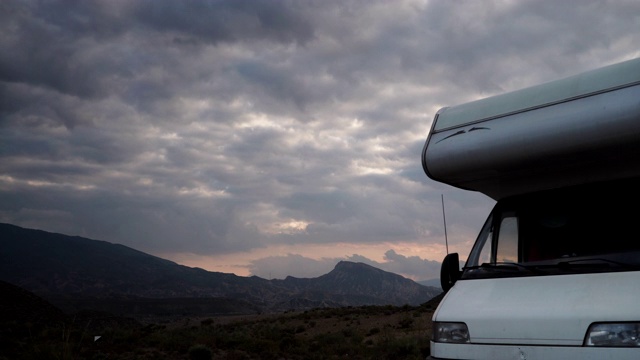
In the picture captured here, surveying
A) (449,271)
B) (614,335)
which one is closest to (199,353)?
(449,271)

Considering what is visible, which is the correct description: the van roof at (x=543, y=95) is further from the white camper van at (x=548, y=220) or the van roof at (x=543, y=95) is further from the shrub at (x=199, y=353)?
the shrub at (x=199, y=353)

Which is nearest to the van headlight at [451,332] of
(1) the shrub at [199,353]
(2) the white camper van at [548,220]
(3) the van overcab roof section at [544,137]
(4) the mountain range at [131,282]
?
(2) the white camper van at [548,220]

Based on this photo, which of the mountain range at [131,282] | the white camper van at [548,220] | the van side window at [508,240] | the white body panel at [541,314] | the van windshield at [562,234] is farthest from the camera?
the mountain range at [131,282]

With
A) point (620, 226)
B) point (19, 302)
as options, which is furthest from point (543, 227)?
point (19, 302)

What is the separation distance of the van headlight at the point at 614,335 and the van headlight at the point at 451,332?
0.99 m

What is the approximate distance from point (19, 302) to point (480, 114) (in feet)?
113

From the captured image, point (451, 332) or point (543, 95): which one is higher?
point (543, 95)

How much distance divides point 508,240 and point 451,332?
4.90 ft

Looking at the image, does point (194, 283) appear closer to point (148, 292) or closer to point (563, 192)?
point (148, 292)

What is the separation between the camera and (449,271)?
6.38 metres

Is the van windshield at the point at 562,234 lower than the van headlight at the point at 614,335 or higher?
higher

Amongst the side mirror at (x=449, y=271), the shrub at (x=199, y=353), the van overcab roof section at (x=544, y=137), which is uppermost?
the van overcab roof section at (x=544, y=137)

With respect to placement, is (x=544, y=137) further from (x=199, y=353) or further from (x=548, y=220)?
(x=199, y=353)

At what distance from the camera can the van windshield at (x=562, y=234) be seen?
506 cm
